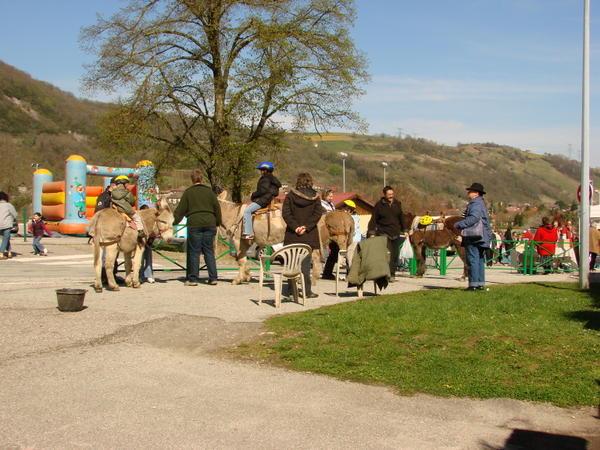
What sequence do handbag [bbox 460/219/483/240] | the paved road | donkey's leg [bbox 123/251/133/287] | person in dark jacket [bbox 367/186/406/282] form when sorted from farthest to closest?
1. person in dark jacket [bbox 367/186/406/282]
2. donkey's leg [bbox 123/251/133/287]
3. handbag [bbox 460/219/483/240]
4. the paved road

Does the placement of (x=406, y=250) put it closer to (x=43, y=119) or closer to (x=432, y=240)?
(x=432, y=240)

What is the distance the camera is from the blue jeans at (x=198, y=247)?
13547 mm

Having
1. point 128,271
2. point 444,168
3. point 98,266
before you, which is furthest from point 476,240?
point 444,168

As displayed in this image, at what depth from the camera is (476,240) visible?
12.8m

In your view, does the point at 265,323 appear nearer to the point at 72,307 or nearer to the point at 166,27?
the point at 72,307

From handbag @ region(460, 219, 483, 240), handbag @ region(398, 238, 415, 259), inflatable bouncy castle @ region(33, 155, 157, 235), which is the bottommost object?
handbag @ region(398, 238, 415, 259)

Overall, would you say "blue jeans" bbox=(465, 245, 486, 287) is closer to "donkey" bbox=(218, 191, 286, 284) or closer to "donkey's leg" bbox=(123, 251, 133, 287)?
"donkey" bbox=(218, 191, 286, 284)

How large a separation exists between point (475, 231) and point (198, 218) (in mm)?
4863

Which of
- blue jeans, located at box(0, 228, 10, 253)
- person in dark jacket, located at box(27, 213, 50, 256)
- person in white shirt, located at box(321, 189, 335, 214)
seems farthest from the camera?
person in dark jacket, located at box(27, 213, 50, 256)

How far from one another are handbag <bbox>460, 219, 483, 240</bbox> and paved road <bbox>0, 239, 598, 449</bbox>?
465 cm

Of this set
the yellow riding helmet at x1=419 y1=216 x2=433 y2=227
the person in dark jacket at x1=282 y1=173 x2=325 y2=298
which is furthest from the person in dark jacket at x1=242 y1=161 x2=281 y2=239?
the yellow riding helmet at x1=419 y1=216 x2=433 y2=227

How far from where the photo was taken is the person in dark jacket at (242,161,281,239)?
44.5ft

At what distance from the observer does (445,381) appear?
708 cm

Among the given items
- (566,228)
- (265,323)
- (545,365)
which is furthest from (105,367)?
(566,228)
